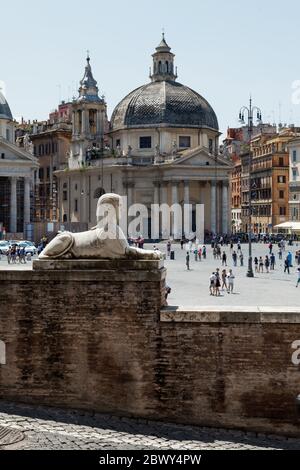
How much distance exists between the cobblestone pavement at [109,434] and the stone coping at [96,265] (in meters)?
2.45

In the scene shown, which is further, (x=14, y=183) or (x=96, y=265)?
(x=14, y=183)

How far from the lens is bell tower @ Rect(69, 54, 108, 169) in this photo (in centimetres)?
8569

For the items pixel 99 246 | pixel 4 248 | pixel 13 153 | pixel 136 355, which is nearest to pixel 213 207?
pixel 13 153

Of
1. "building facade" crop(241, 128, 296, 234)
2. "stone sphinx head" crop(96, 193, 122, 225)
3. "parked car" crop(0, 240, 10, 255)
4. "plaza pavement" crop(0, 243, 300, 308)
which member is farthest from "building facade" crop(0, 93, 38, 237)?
"stone sphinx head" crop(96, 193, 122, 225)

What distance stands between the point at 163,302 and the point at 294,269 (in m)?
30.5

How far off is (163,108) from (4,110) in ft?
49.7

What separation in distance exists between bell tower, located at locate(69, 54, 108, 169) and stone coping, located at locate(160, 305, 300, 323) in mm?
71596

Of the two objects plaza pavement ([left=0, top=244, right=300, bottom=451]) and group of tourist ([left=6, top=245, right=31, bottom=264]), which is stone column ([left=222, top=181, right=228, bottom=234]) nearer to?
group of tourist ([left=6, top=245, right=31, bottom=264])

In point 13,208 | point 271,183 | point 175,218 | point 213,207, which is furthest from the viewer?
point 271,183

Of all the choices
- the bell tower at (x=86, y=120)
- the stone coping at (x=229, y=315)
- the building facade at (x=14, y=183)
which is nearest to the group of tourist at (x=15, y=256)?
the building facade at (x=14, y=183)

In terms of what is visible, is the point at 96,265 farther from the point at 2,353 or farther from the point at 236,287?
the point at 236,287

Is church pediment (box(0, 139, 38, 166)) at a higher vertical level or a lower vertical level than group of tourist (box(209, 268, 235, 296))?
higher

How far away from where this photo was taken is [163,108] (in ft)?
267

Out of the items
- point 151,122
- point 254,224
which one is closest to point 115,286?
point 151,122
